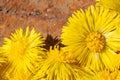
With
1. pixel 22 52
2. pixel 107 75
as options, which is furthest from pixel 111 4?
pixel 22 52

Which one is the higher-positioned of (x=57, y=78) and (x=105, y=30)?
(x=105, y=30)

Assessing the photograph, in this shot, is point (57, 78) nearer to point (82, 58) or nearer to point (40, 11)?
point (82, 58)

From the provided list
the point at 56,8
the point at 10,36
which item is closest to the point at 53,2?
the point at 56,8

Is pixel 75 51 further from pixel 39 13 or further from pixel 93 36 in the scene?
pixel 39 13

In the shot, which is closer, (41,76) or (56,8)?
(41,76)

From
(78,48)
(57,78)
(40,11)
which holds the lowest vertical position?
(57,78)

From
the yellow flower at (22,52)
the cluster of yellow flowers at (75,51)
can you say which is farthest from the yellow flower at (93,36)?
the yellow flower at (22,52)
